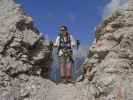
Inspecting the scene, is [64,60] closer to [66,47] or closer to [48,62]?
[66,47]

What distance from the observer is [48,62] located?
832 inches

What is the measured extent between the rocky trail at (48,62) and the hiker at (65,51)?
2.30 feet

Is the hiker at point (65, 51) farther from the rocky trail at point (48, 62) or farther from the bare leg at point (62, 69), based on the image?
the rocky trail at point (48, 62)

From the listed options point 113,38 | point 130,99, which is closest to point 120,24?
point 113,38

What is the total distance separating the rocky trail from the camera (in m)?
16.5

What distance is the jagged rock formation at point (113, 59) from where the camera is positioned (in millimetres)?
15898

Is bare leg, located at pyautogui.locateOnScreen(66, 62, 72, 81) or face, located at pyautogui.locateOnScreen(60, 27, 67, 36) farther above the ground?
face, located at pyautogui.locateOnScreen(60, 27, 67, 36)

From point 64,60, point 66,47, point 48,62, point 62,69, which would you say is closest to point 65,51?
point 66,47

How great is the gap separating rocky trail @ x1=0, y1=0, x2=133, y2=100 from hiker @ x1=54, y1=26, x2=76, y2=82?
2.30 ft

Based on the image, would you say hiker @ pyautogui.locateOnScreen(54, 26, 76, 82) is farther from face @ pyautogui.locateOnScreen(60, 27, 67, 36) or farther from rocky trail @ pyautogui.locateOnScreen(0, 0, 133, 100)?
rocky trail @ pyautogui.locateOnScreen(0, 0, 133, 100)

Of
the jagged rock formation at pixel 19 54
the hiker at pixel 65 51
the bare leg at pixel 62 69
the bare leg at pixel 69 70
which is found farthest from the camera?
the bare leg at pixel 62 69

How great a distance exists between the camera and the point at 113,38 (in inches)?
727

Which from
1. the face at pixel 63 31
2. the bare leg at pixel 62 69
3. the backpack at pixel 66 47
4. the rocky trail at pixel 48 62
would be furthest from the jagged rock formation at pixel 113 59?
the face at pixel 63 31

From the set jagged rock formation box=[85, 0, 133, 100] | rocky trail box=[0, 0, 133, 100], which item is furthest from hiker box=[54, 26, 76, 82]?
jagged rock formation box=[85, 0, 133, 100]
